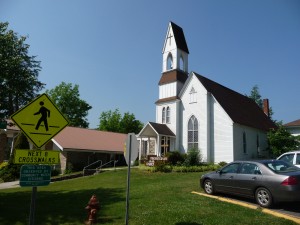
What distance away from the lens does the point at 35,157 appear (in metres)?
5.66

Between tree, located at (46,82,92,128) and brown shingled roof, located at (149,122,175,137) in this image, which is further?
tree, located at (46,82,92,128)

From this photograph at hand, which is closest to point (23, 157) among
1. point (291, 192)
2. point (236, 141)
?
point (291, 192)

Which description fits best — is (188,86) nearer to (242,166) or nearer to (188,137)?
(188,137)

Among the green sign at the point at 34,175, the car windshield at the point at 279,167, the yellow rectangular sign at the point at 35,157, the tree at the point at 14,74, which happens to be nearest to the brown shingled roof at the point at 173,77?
the tree at the point at 14,74

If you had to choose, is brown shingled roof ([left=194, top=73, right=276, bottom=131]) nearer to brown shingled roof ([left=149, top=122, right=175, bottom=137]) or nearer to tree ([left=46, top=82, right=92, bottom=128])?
brown shingled roof ([left=149, top=122, right=175, bottom=137])

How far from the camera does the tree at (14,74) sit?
47.0 ft

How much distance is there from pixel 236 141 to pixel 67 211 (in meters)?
19.1

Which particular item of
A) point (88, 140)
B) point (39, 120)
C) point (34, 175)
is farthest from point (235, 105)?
point (34, 175)

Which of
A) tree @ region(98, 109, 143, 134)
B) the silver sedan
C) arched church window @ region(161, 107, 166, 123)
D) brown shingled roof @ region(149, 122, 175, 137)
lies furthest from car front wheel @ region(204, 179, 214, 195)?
tree @ region(98, 109, 143, 134)

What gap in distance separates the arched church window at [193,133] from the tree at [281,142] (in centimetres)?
835

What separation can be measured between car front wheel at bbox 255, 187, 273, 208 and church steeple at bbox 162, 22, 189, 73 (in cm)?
2240

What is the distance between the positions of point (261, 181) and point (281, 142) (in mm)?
22388

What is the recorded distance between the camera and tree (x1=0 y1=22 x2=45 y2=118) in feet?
47.0

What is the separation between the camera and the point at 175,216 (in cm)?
916
